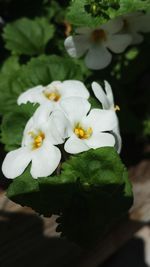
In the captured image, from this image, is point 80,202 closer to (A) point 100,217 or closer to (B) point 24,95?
(A) point 100,217

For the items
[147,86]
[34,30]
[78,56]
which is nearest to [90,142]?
[78,56]

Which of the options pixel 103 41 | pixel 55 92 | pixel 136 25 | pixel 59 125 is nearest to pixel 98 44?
pixel 103 41

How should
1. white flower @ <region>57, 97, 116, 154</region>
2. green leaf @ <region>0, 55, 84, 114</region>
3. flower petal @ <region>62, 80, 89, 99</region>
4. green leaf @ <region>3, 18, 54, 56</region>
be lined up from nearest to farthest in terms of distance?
A: white flower @ <region>57, 97, 116, 154</region>
flower petal @ <region>62, 80, 89, 99</region>
green leaf @ <region>0, 55, 84, 114</region>
green leaf @ <region>3, 18, 54, 56</region>

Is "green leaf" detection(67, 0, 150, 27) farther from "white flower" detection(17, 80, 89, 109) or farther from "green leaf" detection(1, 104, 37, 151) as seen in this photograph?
"green leaf" detection(1, 104, 37, 151)

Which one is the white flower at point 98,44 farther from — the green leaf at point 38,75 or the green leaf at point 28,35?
the green leaf at point 28,35

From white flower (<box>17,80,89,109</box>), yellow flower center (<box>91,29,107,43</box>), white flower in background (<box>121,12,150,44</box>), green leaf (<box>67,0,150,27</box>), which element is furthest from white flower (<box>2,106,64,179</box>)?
white flower in background (<box>121,12,150,44</box>)
